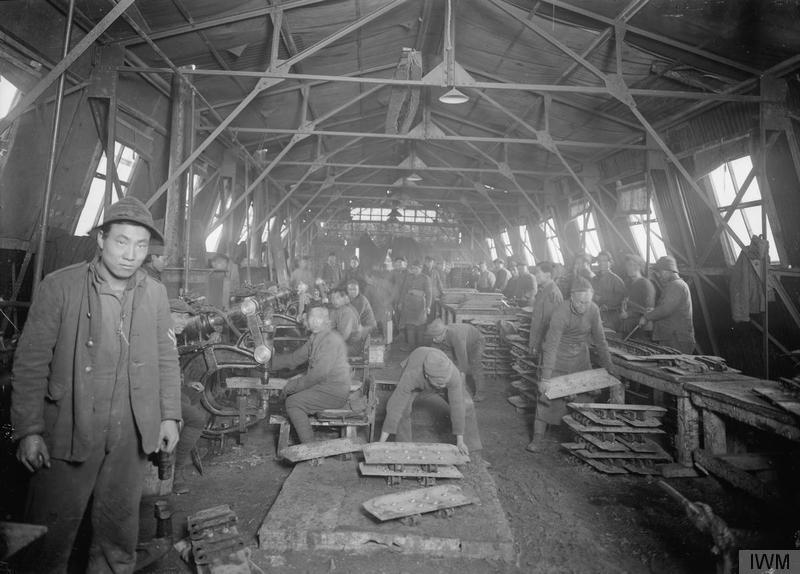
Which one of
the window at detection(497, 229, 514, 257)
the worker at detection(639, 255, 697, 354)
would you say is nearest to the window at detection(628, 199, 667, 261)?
the worker at detection(639, 255, 697, 354)

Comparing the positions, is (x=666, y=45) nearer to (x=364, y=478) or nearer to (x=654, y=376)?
(x=654, y=376)

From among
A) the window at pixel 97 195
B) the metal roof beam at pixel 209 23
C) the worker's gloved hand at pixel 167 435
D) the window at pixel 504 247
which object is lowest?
the worker's gloved hand at pixel 167 435

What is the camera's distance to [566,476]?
4559 millimetres

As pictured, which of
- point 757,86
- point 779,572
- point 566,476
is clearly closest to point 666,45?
point 757,86

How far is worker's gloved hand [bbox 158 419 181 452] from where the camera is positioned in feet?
8.36

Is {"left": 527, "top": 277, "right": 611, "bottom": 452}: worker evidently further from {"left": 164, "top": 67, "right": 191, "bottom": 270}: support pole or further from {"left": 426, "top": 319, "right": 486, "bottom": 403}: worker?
{"left": 164, "top": 67, "right": 191, "bottom": 270}: support pole

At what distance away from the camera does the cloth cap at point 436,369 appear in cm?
461

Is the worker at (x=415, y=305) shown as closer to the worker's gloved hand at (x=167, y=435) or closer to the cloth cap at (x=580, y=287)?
the cloth cap at (x=580, y=287)

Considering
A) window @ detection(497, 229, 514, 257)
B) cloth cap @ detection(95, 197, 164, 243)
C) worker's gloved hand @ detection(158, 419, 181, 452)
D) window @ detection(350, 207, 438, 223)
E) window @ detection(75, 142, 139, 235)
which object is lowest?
→ worker's gloved hand @ detection(158, 419, 181, 452)

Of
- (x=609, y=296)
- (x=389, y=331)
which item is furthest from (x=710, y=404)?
(x=389, y=331)

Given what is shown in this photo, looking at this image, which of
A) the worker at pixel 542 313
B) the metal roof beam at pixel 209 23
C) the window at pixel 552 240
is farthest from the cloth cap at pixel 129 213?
the window at pixel 552 240

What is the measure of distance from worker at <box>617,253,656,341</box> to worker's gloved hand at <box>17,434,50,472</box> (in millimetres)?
7582

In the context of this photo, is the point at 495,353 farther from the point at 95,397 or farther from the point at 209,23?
the point at 95,397

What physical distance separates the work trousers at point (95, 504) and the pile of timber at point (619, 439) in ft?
13.5
